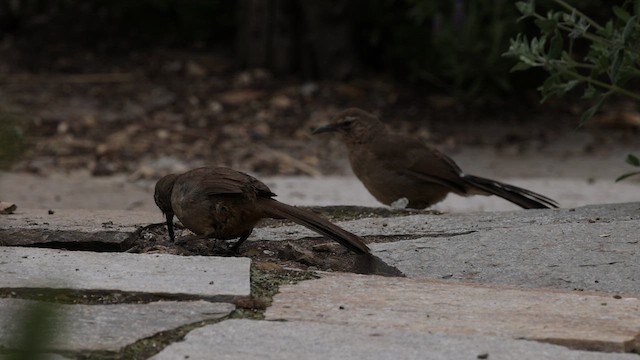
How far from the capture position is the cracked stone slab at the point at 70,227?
3260 mm

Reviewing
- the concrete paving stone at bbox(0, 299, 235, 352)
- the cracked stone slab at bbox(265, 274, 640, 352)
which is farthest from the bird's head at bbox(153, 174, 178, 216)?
the concrete paving stone at bbox(0, 299, 235, 352)

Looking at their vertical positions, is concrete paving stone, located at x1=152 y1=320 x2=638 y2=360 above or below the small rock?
below

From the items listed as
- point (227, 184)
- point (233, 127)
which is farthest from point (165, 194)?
point (233, 127)

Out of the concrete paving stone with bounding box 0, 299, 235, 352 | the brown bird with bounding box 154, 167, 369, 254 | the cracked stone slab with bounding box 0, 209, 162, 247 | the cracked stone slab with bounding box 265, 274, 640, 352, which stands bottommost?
the concrete paving stone with bounding box 0, 299, 235, 352

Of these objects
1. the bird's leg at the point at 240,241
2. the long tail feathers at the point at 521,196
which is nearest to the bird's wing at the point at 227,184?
the bird's leg at the point at 240,241

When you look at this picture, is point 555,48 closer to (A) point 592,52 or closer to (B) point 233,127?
(A) point 592,52

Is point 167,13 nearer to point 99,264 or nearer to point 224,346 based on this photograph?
point 99,264

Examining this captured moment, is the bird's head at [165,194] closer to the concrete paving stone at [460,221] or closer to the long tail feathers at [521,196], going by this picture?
the concrete paving stone at [460,221]

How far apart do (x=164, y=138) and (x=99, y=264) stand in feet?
17.6

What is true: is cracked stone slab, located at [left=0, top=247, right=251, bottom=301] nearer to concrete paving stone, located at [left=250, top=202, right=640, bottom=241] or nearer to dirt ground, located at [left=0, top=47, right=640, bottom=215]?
concrete paving stone, located at [left=250, top=202, right=640, bottom=241]

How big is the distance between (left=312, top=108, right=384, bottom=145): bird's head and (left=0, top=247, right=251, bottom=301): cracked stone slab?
3525 millimetres

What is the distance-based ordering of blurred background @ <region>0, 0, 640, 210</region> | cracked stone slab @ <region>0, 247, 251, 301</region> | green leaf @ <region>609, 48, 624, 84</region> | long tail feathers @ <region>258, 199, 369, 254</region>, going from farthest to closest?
blurred background @ <region>0, 0, 640, 210</region> < green leaf @ <region>609, 48, 624, 84</region> < long tail feathers @ <region>258, 199, 369, 254</region> < cracked stone slab @ <region>0, 247, 251, 301</region>

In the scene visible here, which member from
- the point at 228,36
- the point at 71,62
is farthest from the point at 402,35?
the point at 71,62

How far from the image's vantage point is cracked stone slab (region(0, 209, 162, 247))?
3260 mm
